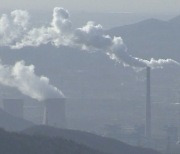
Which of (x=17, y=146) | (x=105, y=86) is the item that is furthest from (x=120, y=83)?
(x=17, y=146)

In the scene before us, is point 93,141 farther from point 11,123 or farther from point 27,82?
point 27,82

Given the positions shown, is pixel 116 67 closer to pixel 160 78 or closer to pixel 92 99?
pixel 160 78

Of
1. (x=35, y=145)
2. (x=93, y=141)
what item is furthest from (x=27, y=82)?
(x=35, y=145)

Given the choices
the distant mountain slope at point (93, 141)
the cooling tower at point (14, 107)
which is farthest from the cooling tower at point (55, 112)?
the distant mountain slope at point (93, 141)

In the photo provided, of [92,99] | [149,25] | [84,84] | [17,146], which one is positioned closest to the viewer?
[17,146]

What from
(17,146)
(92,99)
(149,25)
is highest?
(149,25)
